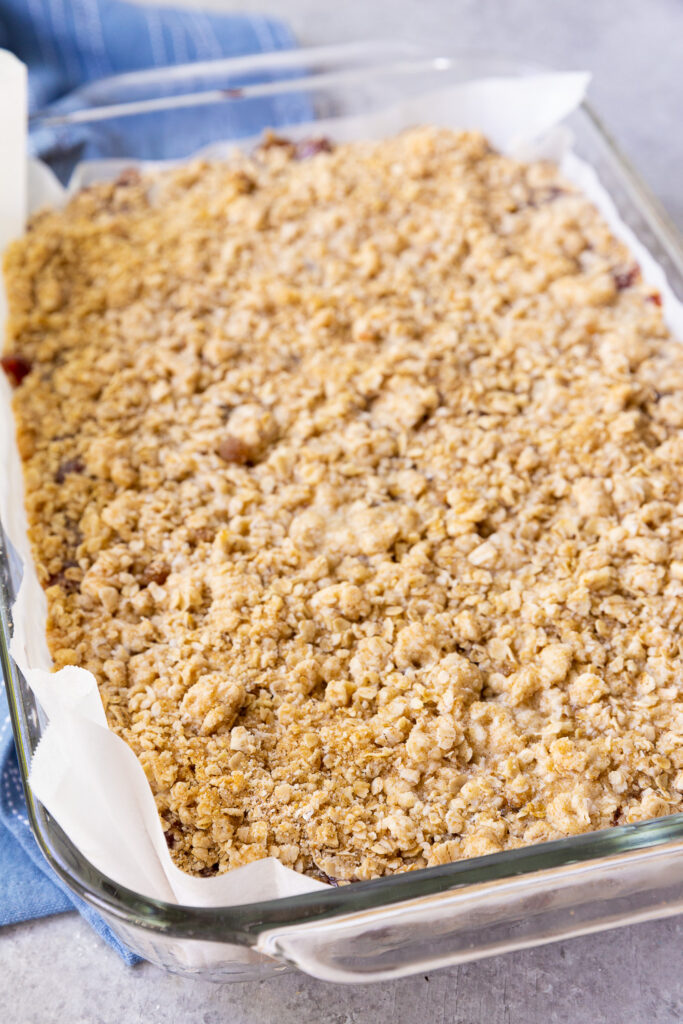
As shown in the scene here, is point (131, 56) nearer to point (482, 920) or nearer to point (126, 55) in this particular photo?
point (126, 55)

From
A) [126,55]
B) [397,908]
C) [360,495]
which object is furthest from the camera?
[126,55]

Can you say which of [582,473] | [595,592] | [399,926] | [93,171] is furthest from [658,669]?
[93,171]

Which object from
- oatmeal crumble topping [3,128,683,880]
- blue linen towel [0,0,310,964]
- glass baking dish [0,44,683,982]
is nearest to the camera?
glass baking dish [0,44,683,982]

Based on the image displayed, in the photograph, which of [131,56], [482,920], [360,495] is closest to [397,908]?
[482,920]

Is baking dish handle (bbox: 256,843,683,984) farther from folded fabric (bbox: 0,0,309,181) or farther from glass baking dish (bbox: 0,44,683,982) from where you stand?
folded fabric (bbox: 0,0,309,181)

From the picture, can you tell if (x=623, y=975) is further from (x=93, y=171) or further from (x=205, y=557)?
(x=93, y=171)

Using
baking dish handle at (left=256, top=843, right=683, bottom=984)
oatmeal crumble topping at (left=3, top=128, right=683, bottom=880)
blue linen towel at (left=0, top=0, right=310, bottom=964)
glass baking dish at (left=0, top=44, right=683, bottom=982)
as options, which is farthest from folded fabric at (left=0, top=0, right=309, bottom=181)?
baking dish handle at (left=256, top=843, right=683, bottom=984)
